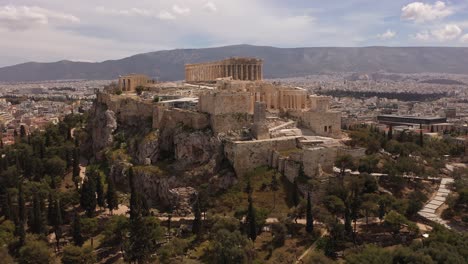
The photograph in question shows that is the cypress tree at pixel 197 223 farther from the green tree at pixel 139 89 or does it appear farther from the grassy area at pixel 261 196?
the green tree at pixel 139 89

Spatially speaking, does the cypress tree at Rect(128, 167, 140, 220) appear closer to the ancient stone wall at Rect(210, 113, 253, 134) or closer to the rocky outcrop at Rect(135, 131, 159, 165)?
the rocky outcrop at Rect(135, 131, 159, 165)

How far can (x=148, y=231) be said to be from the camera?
3731 centimetres

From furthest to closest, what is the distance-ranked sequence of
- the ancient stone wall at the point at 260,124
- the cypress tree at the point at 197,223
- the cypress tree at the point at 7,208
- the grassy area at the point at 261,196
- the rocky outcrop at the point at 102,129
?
the rocky outcrop at the point at 102,129 → the ancient stone wall at the point at 260,124 → the cypress tree at the point at 7,208 → the grassy area at the point at 261,196 → the cypress tree at the point at 197,223

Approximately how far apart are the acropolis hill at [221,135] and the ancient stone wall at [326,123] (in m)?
0.11

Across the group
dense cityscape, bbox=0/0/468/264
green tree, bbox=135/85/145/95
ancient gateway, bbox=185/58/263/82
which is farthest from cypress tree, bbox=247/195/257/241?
ancient gateway, bbox=185/58/263/82

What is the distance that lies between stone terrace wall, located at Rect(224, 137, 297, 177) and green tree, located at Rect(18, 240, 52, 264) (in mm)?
18959

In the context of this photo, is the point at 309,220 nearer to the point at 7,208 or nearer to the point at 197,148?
the point at 197,148

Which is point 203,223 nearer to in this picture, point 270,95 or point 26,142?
point 270,95

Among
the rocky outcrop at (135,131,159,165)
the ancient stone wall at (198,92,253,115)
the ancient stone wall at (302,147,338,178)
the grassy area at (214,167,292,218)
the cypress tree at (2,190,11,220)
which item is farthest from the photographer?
the rocky outcrop at (135,131,159,165)

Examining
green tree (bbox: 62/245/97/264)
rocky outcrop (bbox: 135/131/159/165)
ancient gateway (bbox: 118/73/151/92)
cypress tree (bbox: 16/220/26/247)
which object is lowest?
green tree (bbox: 62/245/97/264)

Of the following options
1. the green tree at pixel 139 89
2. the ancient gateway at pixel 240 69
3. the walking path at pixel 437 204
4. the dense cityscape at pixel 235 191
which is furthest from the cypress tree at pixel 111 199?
the ancient gateway at pixel 240 69

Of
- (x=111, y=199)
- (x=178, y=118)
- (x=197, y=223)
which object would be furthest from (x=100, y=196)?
(x=178, y=118)

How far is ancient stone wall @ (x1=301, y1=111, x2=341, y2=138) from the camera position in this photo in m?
51.5

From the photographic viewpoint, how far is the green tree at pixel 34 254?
34.8 m
